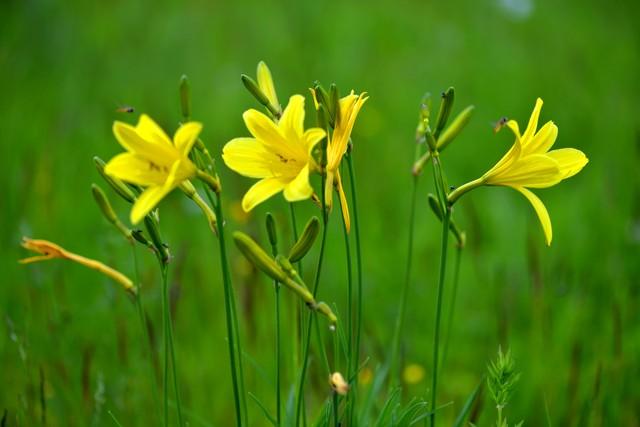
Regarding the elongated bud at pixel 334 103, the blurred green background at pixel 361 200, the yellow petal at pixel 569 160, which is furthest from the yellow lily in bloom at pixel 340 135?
the blurred green background at pixel 361 200

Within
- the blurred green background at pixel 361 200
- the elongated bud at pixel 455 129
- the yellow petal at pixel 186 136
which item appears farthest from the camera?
the blurred green background at pixel 361 200

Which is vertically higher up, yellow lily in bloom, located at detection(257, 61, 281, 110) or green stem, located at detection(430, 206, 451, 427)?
yellow lily in bloom, located at detection(257, 61, 281, 110)

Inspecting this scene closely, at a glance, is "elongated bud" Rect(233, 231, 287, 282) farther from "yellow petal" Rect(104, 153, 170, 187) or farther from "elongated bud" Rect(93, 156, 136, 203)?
"elongated bud" Rect(93, 156, 136, 203)

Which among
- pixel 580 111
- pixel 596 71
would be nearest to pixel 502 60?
pixel 596 71

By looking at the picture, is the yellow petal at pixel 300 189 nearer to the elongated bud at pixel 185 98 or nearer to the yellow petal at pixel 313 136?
the yellow petal at pixel 313 136

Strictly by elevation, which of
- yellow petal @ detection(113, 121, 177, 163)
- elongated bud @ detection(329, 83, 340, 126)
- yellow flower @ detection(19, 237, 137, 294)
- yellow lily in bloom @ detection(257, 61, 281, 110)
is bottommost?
yellow flower @ detection(19, 237, 137, 294)

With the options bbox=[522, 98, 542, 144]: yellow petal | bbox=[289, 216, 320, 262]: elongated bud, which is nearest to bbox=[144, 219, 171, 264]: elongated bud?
bbox=[289, 216, 320, 262]: elongated bud

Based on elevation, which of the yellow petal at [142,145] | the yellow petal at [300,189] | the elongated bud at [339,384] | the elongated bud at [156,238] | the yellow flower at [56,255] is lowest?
the elongated bud at [339,384]
